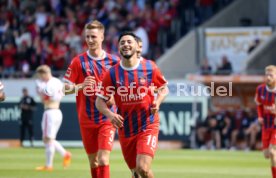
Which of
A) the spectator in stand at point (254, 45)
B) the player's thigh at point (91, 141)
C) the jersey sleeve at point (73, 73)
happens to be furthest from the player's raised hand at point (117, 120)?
the spectator in stand at point (254, 45)

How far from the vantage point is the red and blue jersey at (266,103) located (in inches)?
687

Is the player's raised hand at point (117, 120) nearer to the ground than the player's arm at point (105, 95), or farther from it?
nearer to the ground

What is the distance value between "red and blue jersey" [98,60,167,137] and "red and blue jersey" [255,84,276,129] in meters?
5.48

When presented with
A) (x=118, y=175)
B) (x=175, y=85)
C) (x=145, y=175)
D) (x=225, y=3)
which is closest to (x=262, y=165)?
(x=118, y=175)

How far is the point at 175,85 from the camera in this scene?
29.7 m

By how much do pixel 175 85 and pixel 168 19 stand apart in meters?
4.15

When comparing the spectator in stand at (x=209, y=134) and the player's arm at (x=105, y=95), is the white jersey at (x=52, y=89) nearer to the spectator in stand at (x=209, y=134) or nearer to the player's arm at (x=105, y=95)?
the player's arm at (x=105, y=95)

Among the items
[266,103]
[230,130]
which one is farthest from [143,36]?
[266,103]

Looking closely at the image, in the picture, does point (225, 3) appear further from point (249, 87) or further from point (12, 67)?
point (12, 67)

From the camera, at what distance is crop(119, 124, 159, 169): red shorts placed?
39.5 feet

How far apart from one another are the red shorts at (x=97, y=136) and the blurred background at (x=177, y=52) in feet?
50.3

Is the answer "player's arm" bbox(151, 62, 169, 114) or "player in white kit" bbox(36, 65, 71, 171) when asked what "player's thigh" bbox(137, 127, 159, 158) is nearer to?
"player's arm" bbox(151, 62, 169, 114)

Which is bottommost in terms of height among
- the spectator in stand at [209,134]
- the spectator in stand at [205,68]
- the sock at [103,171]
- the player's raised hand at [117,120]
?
the spectator in stand at [209,134]

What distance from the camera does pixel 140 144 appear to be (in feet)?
39.8
